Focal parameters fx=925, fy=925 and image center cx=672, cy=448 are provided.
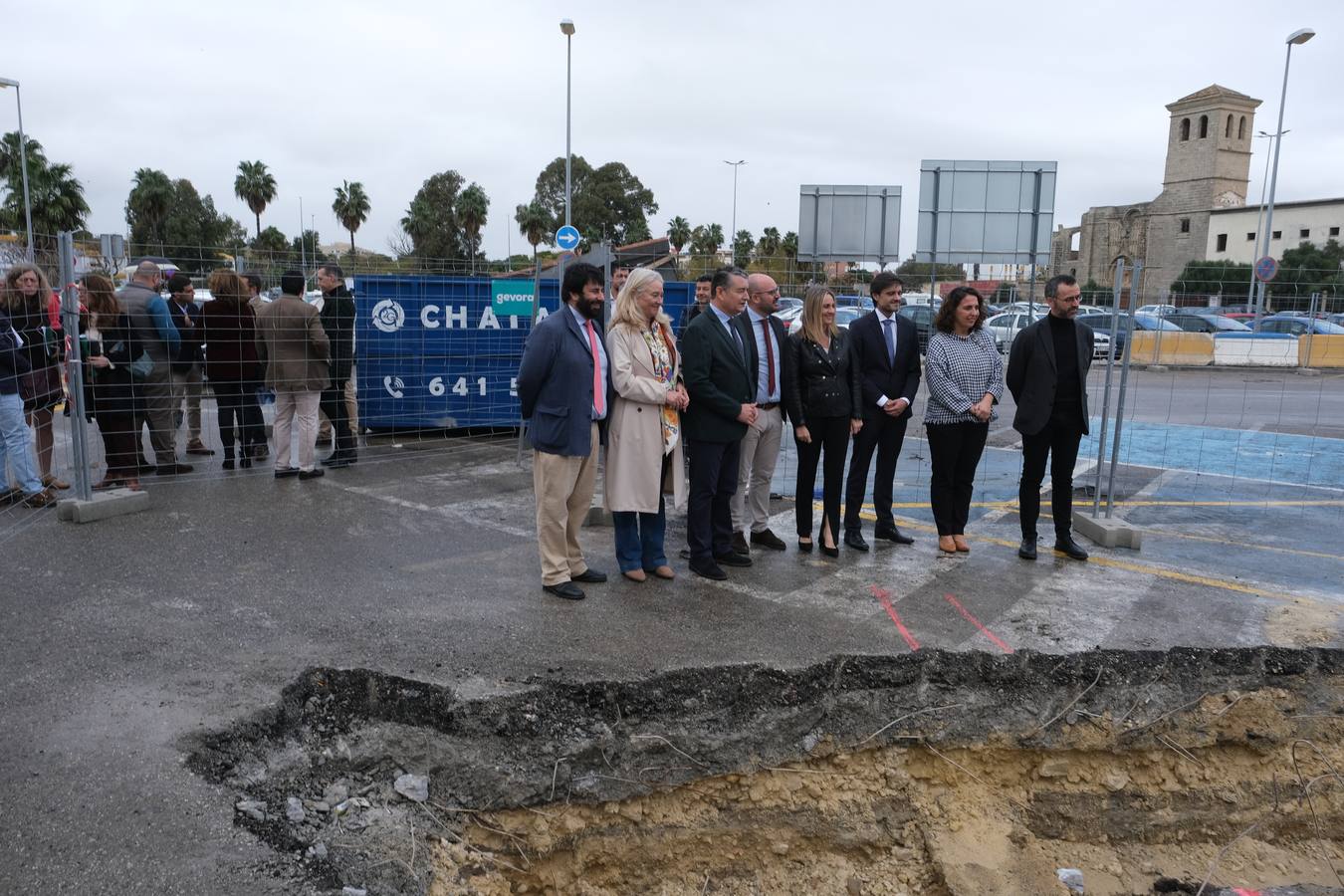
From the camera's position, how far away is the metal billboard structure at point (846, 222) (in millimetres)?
9031

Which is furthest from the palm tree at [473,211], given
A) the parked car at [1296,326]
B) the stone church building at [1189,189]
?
the parked car at [1296,326]

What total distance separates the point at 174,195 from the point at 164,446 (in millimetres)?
55890

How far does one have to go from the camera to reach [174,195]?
55.9 meters

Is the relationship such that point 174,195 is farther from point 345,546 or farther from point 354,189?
point 345,546

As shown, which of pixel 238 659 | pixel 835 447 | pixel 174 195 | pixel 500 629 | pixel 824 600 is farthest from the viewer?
pixel 174 195

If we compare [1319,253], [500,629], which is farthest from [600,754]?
[1319,253]

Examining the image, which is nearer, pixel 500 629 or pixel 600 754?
pixel 600 754

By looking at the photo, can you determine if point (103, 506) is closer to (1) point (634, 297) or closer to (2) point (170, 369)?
(2) point (170, 369)

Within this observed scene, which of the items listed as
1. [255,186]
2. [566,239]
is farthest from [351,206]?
[566,239]

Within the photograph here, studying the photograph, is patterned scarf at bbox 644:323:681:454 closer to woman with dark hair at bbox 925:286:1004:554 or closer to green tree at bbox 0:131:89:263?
woman with dark hair at bbox 925:286:1004:554

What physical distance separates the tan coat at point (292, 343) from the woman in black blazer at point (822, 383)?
456 centimetres

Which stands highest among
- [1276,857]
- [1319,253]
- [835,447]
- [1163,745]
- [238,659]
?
[1319,253]

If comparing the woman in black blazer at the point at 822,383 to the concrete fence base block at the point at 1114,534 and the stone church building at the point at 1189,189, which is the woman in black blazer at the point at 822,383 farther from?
the stone church building at the point at 1189,189

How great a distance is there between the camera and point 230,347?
8.70 m
